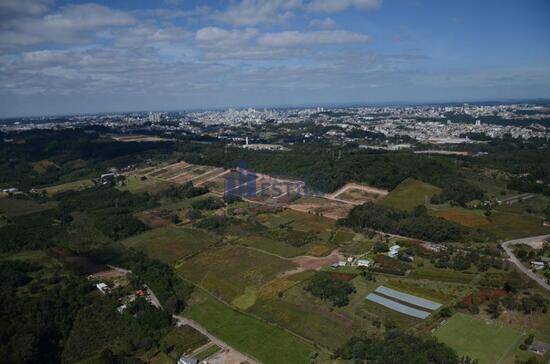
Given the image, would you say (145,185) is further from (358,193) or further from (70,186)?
(358,193)

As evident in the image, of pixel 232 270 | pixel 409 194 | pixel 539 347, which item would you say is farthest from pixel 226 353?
pixel 409 194

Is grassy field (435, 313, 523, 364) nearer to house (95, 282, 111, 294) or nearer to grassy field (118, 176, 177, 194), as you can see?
house (95, 282, 111, 294)

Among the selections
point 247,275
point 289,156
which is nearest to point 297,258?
point 247,275

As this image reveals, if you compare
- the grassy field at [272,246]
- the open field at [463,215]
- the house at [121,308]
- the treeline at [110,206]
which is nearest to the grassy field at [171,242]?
the treeline at [110,206]

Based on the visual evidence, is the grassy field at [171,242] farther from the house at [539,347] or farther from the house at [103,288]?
the house at [539,347]

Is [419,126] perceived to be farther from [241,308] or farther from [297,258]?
[241,308]

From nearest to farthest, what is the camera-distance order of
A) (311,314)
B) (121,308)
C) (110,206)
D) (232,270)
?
(311,314) → (121,308) → (232,270) → (110,206)
